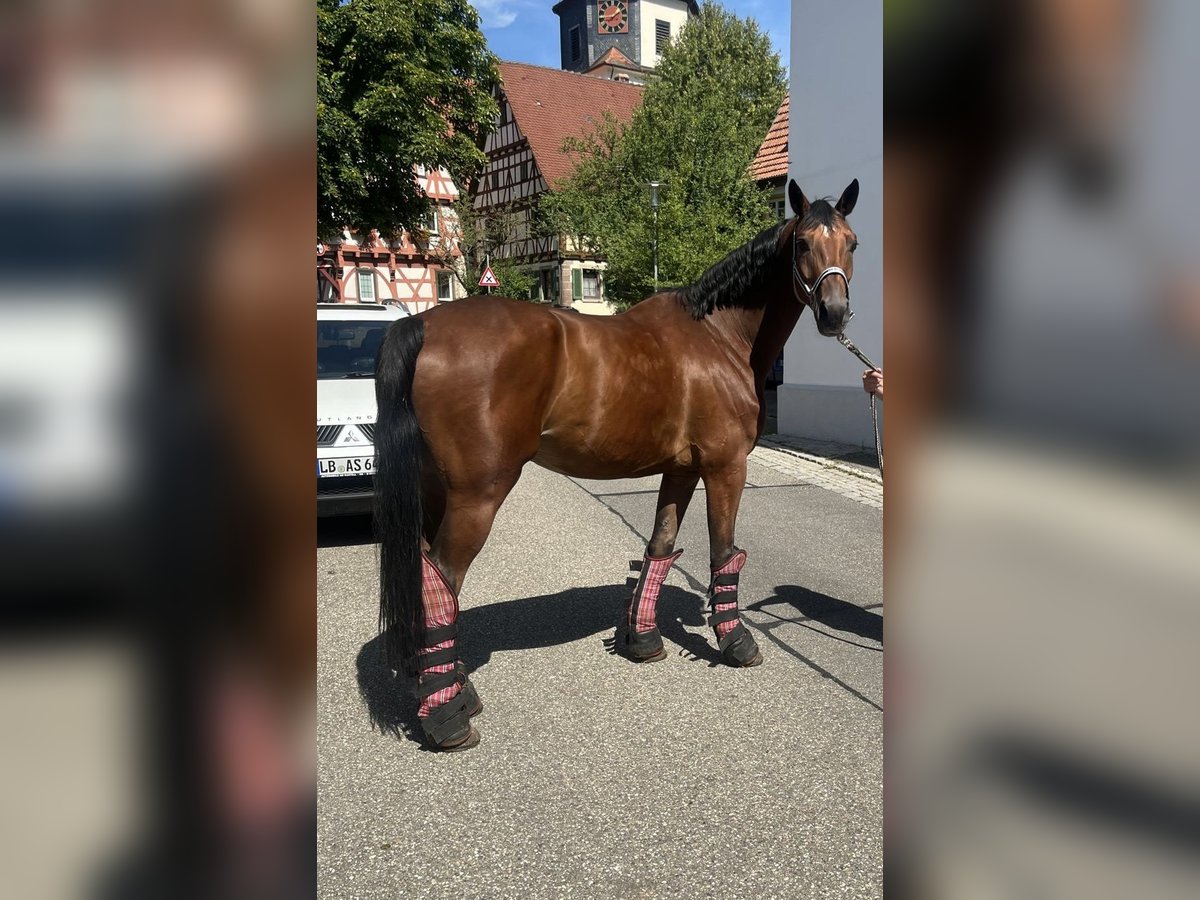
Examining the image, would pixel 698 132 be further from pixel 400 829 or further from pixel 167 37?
pixel 167 37

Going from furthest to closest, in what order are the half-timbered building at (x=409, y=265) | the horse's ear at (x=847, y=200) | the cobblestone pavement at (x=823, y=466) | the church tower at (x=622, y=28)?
the church tower at (x=622, y=28) < the half-timbered building at (x=409, y=265) < the cobblestone pavement at (x=823, y=466) < the horse's ear at (x=847, y=200)

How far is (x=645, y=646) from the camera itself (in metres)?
3.64

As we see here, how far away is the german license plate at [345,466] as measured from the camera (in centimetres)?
579

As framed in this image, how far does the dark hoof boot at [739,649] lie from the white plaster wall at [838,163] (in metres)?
5.61

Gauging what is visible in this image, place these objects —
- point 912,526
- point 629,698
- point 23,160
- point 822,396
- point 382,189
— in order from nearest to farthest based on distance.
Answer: point 23,160 → point 912,526 → point 629,698 → point 822,396 → point 382,189

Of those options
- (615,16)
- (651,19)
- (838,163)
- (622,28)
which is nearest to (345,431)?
(838,163)

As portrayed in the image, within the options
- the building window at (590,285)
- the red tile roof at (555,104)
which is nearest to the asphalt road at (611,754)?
the building window at (590,285)

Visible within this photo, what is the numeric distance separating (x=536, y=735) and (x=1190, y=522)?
9.38ft

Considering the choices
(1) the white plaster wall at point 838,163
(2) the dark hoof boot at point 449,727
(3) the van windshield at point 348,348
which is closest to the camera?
(2) the dark hoof boot at point 449,727

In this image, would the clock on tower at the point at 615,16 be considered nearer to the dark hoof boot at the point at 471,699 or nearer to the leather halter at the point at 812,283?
the leather halter at the point at 812,283

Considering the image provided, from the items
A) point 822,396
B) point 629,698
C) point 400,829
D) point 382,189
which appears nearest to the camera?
point 400,829

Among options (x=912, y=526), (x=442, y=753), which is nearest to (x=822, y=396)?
(x=442, y=753)

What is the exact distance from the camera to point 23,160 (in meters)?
0.37

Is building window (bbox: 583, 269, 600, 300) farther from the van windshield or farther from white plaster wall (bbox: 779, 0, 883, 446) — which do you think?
the van windshield
